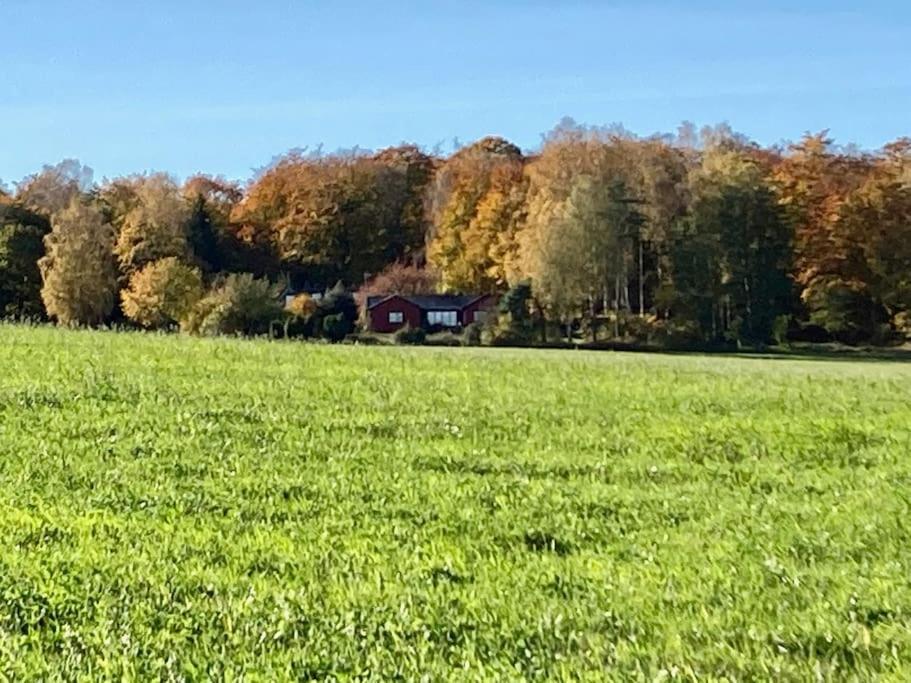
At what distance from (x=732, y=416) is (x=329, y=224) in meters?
74.1

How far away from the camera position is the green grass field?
17.8 ft

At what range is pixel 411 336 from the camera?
217ft

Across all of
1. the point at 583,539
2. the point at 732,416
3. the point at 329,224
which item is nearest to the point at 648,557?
the point at 583,539

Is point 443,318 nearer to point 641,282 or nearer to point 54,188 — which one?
point 641,282

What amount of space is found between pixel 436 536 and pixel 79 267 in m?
66.0

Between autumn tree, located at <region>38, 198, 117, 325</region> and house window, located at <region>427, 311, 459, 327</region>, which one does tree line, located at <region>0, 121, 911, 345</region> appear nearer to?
autumn tree, located at <region>38, 198, 117, 325</region>

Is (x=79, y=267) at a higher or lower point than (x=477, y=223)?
lower

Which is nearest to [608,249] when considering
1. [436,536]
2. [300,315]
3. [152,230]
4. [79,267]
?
[300,315]

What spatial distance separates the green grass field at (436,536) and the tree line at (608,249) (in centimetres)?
4701

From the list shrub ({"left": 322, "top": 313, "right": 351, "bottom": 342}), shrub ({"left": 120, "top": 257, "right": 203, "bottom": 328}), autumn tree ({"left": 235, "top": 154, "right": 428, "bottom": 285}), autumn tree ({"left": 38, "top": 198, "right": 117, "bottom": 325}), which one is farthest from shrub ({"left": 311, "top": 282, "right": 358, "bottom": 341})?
autumn tree ({"left": 38, "top": 198, "right": 117, "bottom": 325})

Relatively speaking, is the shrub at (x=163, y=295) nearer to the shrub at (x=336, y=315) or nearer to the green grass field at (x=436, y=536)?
the shrub at (x=336, y=315)

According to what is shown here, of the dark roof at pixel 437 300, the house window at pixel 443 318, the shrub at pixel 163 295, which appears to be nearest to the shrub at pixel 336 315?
the dark roof at pixel 437 300

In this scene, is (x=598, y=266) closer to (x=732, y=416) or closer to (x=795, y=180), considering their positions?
(x=795, y=180)

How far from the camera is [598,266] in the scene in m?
71.1
